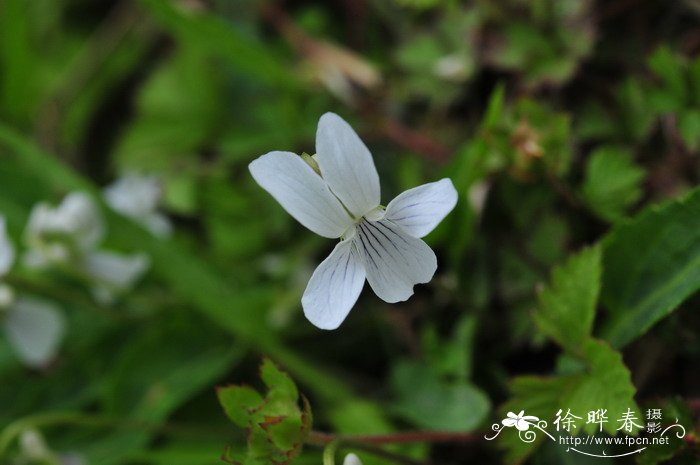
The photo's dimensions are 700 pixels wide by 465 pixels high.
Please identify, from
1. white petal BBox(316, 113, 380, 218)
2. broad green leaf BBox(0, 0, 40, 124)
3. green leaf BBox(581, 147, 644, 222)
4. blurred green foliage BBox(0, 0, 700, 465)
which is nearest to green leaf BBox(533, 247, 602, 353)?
blurred green foliage BBox(0, 0, 700, 465)

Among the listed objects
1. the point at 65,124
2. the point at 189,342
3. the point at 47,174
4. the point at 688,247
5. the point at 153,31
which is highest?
the point at 153,31

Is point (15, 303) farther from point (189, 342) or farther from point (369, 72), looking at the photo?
point (369, 72)

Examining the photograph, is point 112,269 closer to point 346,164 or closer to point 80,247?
point 80,247

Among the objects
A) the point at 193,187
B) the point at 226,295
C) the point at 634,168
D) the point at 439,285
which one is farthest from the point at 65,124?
the point at 634,168

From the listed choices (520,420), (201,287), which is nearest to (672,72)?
(520,420)

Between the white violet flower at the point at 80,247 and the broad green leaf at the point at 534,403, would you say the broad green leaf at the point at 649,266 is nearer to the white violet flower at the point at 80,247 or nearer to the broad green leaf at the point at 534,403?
the broad green leaf at the point at 534,403

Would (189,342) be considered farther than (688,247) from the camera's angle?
Yes

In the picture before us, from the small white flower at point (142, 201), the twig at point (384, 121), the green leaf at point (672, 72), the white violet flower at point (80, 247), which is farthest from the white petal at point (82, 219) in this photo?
Result: the green leaf at point (672, 72)
